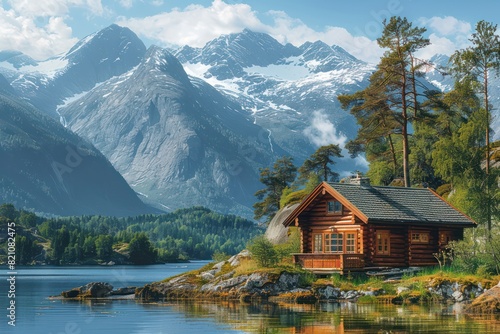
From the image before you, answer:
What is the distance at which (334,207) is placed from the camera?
6838 centimetres

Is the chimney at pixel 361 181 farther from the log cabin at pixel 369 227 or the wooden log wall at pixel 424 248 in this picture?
the wooden log wall at pixel 424 248

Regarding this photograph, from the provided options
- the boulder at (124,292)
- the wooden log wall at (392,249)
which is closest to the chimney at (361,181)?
the wooden log wall at (392,249)

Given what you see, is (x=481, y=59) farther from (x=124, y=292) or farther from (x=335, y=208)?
(x=124, y=292)

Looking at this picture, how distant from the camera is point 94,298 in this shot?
239 feet

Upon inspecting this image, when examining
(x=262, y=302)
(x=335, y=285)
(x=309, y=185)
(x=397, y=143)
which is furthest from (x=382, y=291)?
(x=397, y=143)

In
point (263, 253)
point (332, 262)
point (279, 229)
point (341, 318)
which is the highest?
point (279, 229)

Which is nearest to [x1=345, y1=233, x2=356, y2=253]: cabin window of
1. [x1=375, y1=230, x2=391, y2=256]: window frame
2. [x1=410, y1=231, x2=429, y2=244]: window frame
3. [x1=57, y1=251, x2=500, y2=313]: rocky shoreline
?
[x1=375, y1=230, x2=391, y2=256]: window frame

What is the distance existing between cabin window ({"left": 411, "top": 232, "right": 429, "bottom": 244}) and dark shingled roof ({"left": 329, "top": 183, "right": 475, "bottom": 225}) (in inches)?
Answer: 60.5

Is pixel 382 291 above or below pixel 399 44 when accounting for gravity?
below

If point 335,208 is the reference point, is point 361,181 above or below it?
above

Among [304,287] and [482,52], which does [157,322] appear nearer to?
[304,287]

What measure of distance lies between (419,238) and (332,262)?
838 centimetres

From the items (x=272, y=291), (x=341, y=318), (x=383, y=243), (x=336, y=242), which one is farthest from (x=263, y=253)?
(x=341, y=318)

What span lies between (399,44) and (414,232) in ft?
74.7
